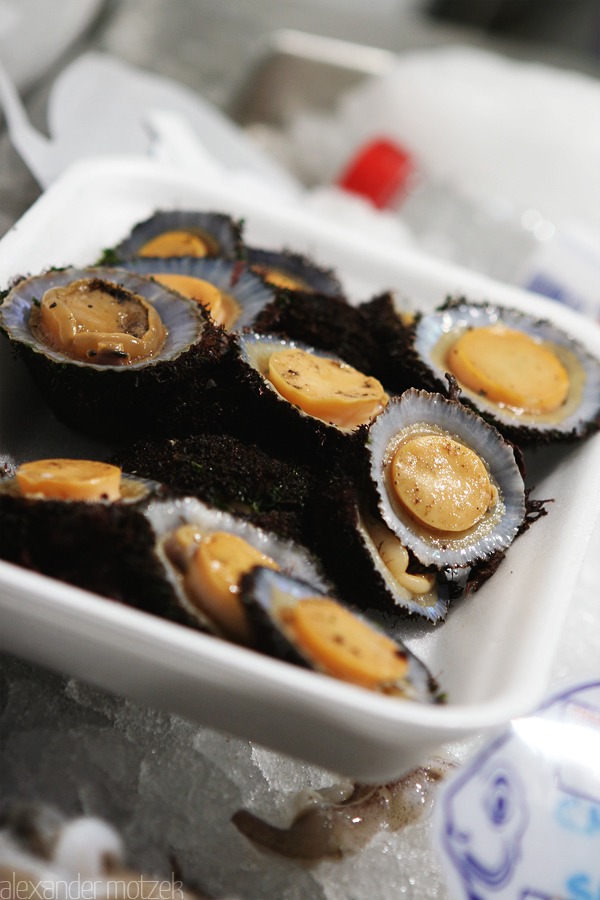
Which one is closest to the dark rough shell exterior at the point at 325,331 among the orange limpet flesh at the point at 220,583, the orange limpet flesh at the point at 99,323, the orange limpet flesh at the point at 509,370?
the orange limpet flesh at the point at 509,370

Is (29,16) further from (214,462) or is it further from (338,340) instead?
(214,462)

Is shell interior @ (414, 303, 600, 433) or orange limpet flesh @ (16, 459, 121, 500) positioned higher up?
shell interior @ (414, 303, 600, 433)

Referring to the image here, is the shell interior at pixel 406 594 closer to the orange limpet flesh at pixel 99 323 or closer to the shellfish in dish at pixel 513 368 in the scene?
the shellfish in dish at pixel 513 368

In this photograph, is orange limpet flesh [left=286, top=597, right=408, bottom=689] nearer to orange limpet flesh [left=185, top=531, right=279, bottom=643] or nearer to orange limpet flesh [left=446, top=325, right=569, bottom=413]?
orange limpet flesh [left=185, top=531, right=279, bottom=643]

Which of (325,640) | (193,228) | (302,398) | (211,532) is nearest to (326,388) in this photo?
(302,398)

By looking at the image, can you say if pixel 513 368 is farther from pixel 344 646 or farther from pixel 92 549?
pixel 92 549

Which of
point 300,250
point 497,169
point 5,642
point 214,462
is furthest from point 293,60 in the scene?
point 5,642

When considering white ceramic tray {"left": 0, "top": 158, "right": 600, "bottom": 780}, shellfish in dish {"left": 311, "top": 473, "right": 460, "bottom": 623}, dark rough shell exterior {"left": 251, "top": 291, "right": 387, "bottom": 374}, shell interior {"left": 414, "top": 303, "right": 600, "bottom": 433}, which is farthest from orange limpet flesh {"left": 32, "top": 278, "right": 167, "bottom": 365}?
shell interior {"left": 414, "top": 303, "right": 600, "bottom": 433}
